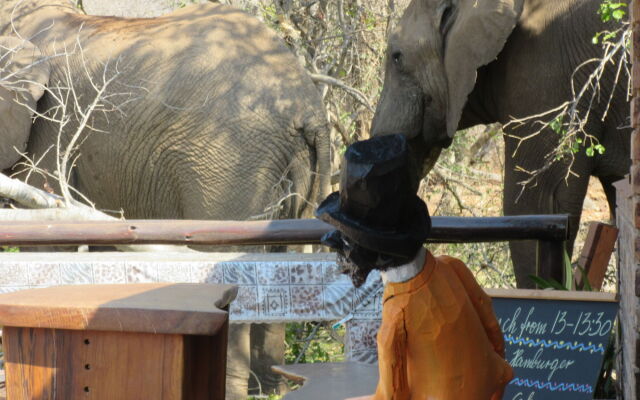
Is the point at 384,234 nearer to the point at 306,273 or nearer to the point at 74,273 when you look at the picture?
the point at 306,273

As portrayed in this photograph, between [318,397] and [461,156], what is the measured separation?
673 cm

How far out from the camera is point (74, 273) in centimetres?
415

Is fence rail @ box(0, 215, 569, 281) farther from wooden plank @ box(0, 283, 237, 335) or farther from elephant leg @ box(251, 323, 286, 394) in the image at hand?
elephant leg @ box(251, 323, 286, 394)

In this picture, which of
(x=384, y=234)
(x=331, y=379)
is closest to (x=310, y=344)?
(x=331, y=379)

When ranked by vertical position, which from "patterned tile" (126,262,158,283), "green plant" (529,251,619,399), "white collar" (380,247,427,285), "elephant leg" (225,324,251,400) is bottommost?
"elephant leg" (225,324,251,400)

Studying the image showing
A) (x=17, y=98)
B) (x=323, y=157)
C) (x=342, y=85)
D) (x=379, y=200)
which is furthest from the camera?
(x=342, y=85)

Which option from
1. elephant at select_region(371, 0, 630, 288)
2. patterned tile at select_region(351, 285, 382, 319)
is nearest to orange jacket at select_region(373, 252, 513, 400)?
patterned tile at select_region(351, 285, 382, 319)

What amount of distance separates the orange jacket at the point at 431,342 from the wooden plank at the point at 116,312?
1.28 feet

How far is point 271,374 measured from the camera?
6555 mm

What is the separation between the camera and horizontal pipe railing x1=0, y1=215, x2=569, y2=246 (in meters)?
4.06

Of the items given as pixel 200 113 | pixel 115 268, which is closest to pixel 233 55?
pixel 200 113

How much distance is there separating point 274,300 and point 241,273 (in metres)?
0.18

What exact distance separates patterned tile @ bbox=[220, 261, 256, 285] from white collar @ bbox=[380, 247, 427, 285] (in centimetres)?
201

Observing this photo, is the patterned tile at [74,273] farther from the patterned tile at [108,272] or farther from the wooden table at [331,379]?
the wooden table at [331,379]
